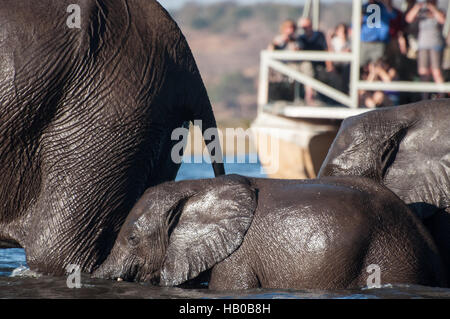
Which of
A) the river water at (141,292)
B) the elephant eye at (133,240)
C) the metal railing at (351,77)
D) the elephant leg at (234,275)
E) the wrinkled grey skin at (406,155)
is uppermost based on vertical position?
the metal railing at (351,77)

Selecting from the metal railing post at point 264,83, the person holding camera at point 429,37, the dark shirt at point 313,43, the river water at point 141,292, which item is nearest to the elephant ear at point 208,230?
the river water at point 141,292

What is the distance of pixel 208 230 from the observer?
550 centimetres

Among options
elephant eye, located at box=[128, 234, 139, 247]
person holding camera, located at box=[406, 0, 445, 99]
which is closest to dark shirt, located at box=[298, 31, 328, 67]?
person holding camera, located at box=[406, 0, 445, 99]

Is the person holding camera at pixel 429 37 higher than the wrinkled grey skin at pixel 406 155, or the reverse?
the person holding camera at pixel 429 37

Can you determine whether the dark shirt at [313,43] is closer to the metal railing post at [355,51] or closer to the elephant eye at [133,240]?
the metal railing post at [355,51]

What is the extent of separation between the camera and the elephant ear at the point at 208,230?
545 centimetres

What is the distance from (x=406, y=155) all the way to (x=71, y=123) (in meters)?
2.24

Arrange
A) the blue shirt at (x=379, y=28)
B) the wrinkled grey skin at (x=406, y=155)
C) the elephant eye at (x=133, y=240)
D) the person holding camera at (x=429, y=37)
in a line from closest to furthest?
1. the elephant eye at (x=133, y=240)
2. the wrinkled grey skin at (x=406, y=155)
3. the person holding camera at (x=429, y=37)
4. the blue shirt at (x=379, y=28)

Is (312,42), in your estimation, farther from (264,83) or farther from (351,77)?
(351,77)

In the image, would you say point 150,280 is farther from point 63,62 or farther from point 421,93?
point 421,93

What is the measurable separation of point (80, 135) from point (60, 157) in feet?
0.59

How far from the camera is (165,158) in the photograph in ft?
20.1

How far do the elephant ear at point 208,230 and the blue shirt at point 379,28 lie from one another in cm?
677

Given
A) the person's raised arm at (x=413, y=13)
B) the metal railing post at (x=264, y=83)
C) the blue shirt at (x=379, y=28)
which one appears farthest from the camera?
the metal railing post at (x=264, y=83)
